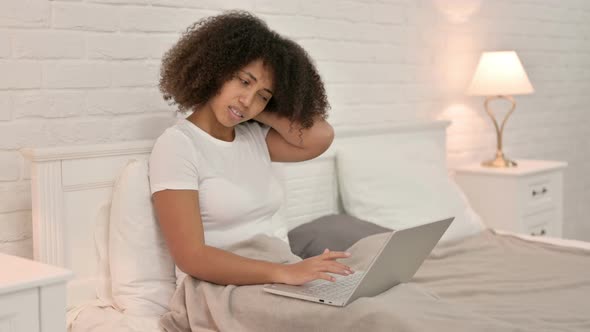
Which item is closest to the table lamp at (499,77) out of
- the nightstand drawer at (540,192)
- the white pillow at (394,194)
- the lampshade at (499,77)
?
the lampshade at (499,77)

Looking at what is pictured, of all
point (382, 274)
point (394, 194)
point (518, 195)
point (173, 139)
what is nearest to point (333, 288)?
point (382, 274)

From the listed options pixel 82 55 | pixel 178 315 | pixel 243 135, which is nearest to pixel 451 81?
pixel 243 135

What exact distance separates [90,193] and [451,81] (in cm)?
207

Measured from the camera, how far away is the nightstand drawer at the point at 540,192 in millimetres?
3494

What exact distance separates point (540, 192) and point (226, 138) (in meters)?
1.91

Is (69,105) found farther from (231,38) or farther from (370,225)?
(370,225)

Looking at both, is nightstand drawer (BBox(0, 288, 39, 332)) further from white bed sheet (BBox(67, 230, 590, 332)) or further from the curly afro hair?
the curly afro hair

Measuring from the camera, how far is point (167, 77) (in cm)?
219

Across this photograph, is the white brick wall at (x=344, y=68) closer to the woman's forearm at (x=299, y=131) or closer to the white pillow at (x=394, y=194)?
the white pillow at (x=394, y=194)

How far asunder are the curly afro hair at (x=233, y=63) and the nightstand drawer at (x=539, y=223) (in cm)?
165

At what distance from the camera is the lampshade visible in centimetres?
355

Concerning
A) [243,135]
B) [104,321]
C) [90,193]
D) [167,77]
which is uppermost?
[167,77]

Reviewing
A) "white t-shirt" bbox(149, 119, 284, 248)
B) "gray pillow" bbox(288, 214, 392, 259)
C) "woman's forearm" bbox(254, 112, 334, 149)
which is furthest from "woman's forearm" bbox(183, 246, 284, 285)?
"gray pillow" bbox(288, 214, 392, 259)

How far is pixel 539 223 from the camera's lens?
358cm
